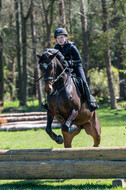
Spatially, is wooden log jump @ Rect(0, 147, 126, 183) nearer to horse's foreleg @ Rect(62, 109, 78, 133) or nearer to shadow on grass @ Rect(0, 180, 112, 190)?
shadow on grass @ Rect(0, 180, 112, 190)

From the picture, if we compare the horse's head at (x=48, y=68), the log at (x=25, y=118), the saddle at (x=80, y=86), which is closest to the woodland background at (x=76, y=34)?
the log at (x=25, y=118)

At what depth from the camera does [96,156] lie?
19.7ft

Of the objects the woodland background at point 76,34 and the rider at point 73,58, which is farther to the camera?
the woodland background at point 76,34

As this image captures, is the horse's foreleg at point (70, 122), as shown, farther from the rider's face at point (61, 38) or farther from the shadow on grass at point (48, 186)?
the rider's face at point (61, 38)

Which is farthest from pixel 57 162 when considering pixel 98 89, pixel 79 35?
pixel 79 35

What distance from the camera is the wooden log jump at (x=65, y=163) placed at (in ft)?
19.3

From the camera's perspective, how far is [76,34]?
117 ft

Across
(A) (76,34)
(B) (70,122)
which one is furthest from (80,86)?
(A) (76,34)

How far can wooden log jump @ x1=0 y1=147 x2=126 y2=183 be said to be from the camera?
5.89 m

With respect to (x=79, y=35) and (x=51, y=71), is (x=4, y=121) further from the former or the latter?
(x=79, y=35)

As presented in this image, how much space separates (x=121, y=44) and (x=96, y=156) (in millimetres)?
19763

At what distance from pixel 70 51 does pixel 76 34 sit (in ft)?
94.4

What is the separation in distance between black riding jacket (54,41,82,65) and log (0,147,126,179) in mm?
2313

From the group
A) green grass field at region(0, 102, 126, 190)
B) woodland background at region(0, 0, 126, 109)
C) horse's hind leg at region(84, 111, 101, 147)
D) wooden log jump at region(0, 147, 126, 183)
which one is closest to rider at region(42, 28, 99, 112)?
horse's hind leg at region(84, 111, 101, 147)
